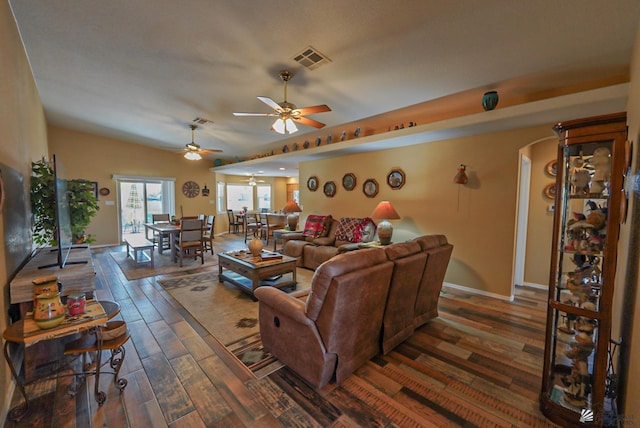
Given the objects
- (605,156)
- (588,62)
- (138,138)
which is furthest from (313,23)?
(138,138)

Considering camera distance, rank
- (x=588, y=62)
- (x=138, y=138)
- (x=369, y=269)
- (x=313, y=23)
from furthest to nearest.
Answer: (x=138, y=138) → (x=588, y=62) → (x=313, y=23) → (x=369, y=269)

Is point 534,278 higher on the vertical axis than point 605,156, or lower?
lower

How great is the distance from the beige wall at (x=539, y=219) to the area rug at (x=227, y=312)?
12.5 feet

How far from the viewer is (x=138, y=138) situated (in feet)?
24.0

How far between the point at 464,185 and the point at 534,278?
2.03m

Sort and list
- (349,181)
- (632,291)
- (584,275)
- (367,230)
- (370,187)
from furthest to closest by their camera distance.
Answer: (349,181) < (370,187) < (367,230) < (584,275) < (632,291)

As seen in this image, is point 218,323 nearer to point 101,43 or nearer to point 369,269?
point 369,269

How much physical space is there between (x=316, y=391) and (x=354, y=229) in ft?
11.5

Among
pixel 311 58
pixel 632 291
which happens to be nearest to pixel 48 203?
pixel 311 58

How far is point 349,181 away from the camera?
18.5ft

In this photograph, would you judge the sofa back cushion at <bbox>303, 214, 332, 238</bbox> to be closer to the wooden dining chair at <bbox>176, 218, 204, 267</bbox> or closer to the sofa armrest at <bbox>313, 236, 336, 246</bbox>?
the sofa armrest at <bbox>313, 236, 336, 246</bbox>

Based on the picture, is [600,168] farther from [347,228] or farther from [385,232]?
[347,228]

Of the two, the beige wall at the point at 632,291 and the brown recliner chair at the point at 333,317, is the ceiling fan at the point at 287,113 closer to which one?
the brown recliner chair at the point at 333,317

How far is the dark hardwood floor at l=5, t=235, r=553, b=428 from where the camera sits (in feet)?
5.48
